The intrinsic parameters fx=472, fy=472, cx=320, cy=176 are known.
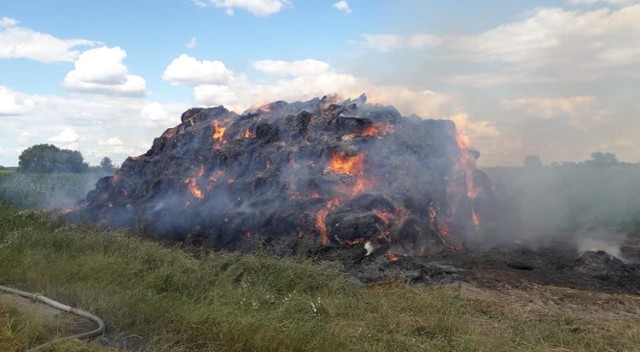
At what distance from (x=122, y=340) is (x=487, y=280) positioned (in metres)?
7.33

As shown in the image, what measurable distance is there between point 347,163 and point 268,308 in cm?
799

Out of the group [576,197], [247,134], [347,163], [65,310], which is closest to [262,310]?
[65,310]

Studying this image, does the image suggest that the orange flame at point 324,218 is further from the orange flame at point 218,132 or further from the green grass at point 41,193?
the green grass at point 41,193

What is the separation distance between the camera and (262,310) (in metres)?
6.89

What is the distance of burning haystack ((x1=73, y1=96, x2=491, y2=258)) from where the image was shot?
43.3ft

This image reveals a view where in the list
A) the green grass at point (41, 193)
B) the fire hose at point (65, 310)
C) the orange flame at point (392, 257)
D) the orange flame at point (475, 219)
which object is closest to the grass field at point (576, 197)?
the orange flame at point (475, 219)

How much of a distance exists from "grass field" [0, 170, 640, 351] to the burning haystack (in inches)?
141

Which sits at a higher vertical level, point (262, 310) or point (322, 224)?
point (322, 224)

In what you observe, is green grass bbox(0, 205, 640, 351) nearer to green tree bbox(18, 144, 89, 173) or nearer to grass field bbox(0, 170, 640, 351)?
grass field bbox(0, 170, 640, 351)

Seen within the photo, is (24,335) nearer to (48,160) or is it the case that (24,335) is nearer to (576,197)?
(576,197)

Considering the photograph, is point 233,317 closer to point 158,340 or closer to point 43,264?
point 158,340

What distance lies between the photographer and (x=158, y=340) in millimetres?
5773

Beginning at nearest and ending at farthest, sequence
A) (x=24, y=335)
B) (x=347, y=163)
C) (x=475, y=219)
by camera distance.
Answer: (x=24, y=335), (x=347, y=163), (x=475, y=219)

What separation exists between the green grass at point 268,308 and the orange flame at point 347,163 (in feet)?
17.0
